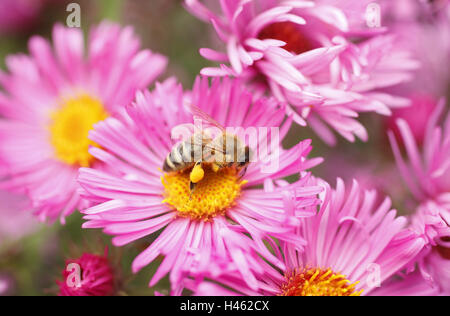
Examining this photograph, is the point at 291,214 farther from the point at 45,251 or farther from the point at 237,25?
the point at 45,251

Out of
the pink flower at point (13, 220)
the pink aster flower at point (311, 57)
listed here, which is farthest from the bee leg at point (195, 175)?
the pink flower at point (13, 220)

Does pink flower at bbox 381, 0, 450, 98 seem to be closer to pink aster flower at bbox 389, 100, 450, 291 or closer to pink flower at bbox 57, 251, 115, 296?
pink aster flower at bbox 389, 100, 450, 291

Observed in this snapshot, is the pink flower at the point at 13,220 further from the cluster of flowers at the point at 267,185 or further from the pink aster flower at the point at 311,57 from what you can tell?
the pink aster flower at the point at 311,57


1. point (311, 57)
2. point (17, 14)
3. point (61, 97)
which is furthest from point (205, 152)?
point (17, 14)

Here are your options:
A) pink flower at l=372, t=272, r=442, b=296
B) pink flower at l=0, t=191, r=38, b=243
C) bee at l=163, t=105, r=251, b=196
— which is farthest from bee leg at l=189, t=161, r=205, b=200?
pink flower at l=0, t=191, r=38, b=243

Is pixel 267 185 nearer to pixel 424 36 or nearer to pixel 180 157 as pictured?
pixel 180 157

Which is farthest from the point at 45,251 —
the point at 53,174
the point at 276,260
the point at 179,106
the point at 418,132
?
the point at 418,132
